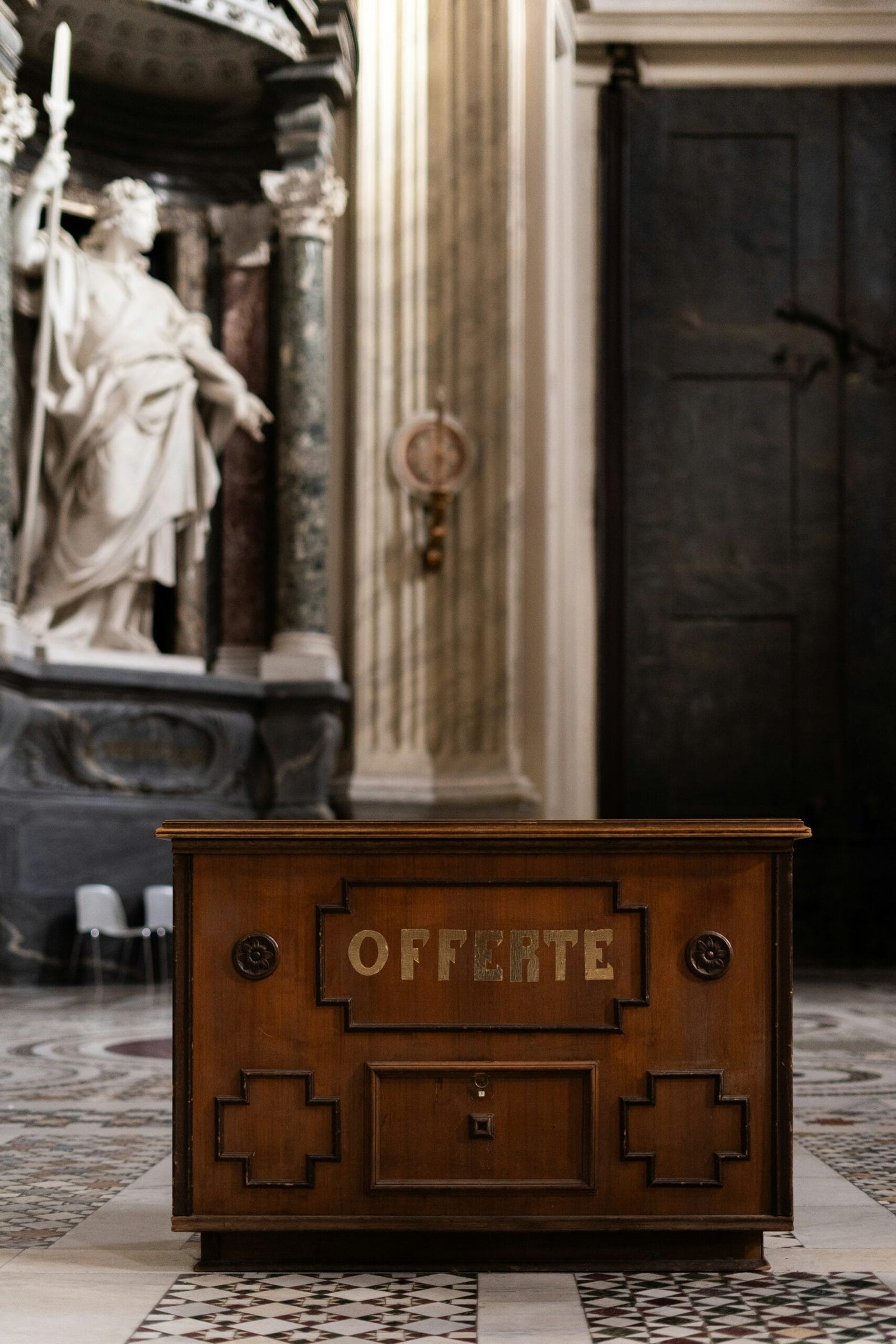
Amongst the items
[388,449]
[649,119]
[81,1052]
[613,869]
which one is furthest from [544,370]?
[613,869]

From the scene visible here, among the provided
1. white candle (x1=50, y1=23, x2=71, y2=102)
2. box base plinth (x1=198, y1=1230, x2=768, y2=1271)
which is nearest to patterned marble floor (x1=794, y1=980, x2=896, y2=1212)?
box base plinth (x1=198, y1=1230, x2=768, y2=1271)

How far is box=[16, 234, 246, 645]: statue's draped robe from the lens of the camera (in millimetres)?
9570

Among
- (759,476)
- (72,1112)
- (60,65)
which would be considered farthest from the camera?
(759,476)

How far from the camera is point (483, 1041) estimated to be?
119 inches

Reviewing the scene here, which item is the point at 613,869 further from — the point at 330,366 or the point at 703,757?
the point at 703,757

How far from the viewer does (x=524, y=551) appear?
429 inches

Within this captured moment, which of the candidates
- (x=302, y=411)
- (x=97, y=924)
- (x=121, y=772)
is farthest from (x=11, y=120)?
(x=97, y=924)

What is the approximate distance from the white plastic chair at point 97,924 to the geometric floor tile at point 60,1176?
4307mm

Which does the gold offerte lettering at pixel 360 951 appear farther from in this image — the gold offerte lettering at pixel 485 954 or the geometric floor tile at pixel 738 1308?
the geometric floor tile at pixel 738 1308

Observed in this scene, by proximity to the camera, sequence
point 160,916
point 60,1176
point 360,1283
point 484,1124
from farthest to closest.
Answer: point 160,916
point 60,1176
point 484,1124
point 360,1283

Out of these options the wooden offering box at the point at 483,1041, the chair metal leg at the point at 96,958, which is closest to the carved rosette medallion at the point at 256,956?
the wooden offering box at the point at 483,1041

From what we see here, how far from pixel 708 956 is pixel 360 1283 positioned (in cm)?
77

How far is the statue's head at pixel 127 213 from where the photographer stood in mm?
9914

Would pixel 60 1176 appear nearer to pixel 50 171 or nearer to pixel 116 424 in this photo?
pixel 116 424
